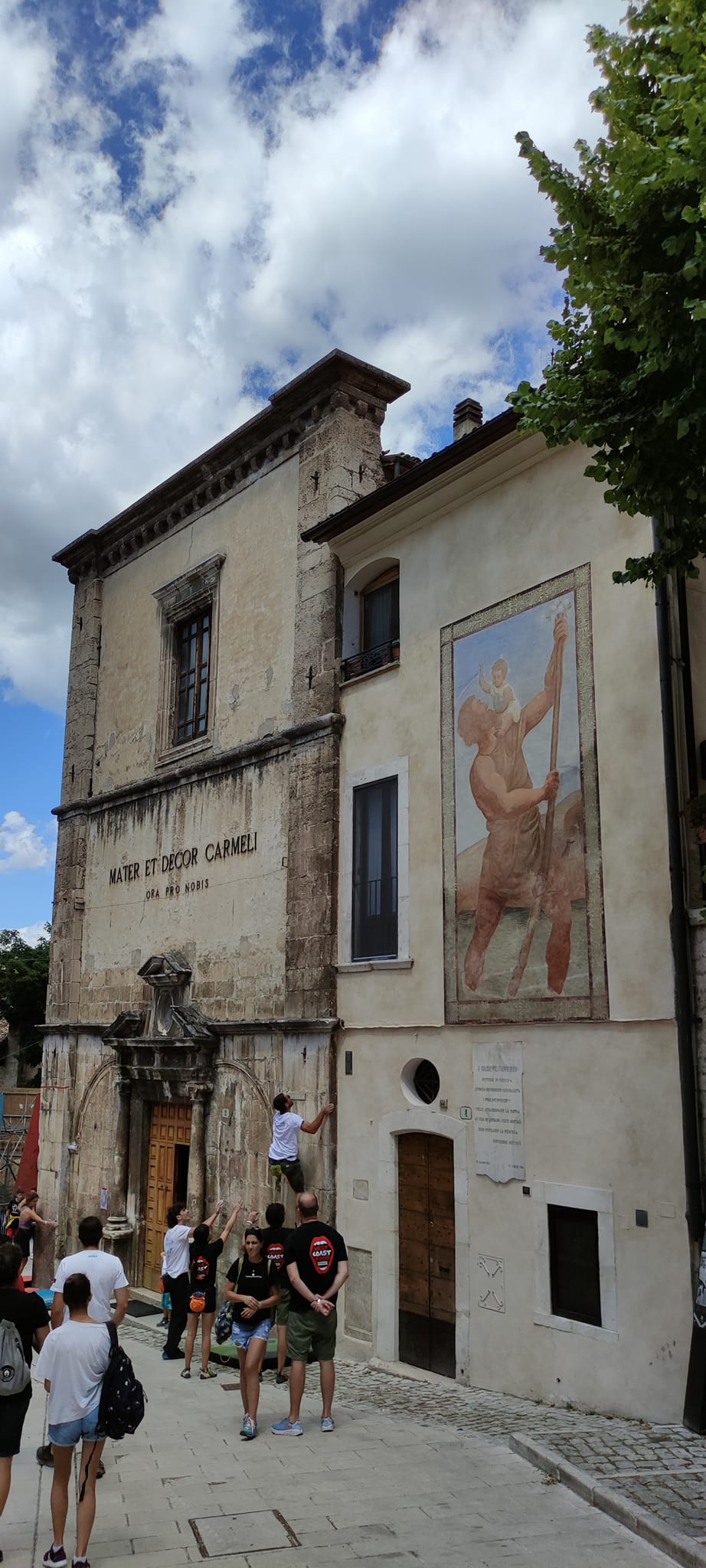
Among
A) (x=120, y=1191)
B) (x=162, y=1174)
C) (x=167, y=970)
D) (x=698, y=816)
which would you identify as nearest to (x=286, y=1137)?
(x=167, y=970)

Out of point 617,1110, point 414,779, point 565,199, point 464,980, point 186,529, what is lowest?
point 617,1110

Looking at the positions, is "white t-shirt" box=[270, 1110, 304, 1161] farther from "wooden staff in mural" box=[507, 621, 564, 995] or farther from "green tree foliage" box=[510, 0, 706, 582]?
"green tree foliage" box=[510, 0, 706, 582]

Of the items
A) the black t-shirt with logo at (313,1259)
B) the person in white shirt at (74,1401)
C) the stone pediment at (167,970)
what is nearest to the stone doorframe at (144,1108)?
the stone pediment at (167,970)

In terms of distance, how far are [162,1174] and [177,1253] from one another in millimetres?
4221

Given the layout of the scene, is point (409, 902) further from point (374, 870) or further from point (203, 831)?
point (203, 831)

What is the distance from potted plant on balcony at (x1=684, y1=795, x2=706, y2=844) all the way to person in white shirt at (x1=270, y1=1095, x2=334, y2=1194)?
525 cm

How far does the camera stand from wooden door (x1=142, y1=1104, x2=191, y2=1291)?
586 inches

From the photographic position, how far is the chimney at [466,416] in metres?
13.6

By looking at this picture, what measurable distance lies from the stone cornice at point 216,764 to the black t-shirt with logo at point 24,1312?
25.0 feet

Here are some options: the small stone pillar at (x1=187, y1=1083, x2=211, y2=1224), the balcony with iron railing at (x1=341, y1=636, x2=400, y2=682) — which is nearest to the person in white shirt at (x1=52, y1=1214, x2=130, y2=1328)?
the balcony with iron railing at (x1=341, y1=636, x2=400, y2=682)

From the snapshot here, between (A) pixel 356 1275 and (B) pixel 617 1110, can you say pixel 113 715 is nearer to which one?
(A) pixel 356 1275

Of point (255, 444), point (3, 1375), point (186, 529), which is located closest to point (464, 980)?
point (3, 1375)

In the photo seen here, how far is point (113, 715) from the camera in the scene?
18.1 m

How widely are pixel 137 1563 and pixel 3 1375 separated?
1.06 metres
